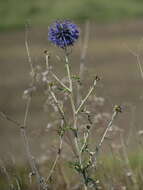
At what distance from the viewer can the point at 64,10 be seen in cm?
2427

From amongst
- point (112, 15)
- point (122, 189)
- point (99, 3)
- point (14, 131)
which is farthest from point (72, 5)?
point (122, 189)

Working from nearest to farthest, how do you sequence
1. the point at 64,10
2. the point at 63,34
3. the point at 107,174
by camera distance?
the point at 63,34, the point at 107,174, the point at 64,10

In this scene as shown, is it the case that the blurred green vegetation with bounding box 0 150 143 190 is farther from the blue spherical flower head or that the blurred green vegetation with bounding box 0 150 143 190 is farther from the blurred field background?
the blue spherical flower head

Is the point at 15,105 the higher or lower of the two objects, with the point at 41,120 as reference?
higher

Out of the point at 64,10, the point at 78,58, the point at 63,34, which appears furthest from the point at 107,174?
the point at 64,10

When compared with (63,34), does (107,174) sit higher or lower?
lower

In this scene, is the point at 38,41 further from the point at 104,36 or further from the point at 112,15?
the point at 112,15

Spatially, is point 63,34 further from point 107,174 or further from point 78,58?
point 78,58

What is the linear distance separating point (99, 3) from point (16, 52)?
35.0 feet

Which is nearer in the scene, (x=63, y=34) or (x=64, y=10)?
(x=63, y=34)

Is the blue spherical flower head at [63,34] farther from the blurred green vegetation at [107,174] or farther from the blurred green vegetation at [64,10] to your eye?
the blurred green vegetation at [64,10]

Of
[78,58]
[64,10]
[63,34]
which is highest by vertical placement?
[64,10]

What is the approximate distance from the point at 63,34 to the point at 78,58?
1052cm

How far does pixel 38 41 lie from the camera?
1662 centimetres
